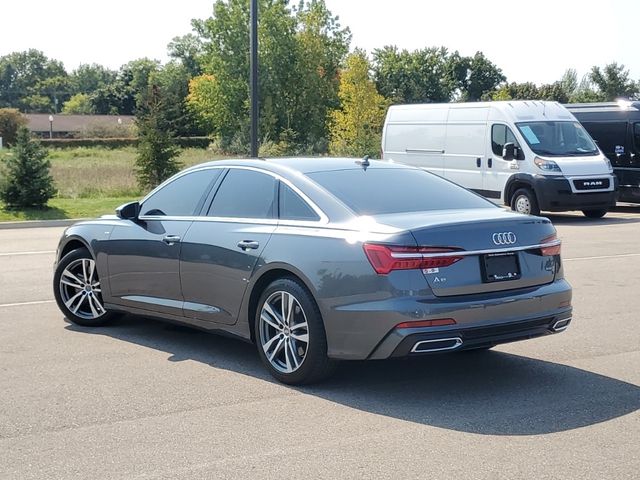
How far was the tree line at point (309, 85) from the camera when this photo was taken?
5528cm

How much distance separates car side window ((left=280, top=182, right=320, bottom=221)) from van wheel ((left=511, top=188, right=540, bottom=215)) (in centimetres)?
1409

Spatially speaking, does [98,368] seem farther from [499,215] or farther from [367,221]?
[499,215]

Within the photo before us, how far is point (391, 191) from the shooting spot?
22.6 ft

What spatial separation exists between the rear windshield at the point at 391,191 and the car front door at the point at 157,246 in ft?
3.96

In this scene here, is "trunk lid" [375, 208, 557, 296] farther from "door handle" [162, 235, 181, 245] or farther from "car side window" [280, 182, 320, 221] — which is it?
"door handle" [162, 235, 181, 245]

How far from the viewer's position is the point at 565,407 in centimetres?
579

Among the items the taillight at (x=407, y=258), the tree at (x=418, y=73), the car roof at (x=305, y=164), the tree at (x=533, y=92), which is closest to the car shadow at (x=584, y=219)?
the car roof at (x=305, y=164)

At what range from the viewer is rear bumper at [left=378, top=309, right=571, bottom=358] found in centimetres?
577

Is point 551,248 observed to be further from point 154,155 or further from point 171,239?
point 154,155

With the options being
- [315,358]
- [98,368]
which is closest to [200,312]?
[98,368]

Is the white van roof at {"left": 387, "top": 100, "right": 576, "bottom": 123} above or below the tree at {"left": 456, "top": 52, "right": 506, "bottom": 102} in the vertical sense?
below

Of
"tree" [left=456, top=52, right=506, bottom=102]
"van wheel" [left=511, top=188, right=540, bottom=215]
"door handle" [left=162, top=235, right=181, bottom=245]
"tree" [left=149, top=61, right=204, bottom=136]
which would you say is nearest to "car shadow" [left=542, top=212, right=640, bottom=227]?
"van wheel" [left=511, top=188, right=540, bottom=215]

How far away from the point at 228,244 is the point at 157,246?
0.96m

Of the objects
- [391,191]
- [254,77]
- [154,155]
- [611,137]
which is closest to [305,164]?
[391,191]
